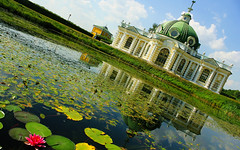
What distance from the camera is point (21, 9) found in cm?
2100

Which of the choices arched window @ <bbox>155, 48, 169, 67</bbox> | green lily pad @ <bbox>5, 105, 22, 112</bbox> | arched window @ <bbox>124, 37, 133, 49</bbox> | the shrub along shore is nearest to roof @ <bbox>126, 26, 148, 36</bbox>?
arched window @ <bbox>124, 37, 133, 49</bbox>

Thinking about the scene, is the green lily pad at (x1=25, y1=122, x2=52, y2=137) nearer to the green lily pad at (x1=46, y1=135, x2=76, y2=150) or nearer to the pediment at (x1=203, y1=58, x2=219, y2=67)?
the green lily pad at (x1=46, y1=135, x2=76, y2=150)

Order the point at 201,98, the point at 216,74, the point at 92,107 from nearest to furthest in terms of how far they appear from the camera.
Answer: the point at 92,107 < the point at 201,98 < the point at 216,74

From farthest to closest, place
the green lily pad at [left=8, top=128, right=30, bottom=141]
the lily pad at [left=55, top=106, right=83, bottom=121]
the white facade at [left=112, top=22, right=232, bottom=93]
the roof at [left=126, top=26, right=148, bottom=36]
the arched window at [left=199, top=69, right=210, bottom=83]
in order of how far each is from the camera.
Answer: the roof at [left=126, top=26, right=148, bottom=36] < the arched window at [left=199, top=69, right=210, bottom=83] < the white facade at [left=112, top=22, right=232, bottom=93] < the lily pad at [left=55, top=106, right=83, bottom=121] < the green lily pad at [left=8, top=128, right=30, bottom=141]

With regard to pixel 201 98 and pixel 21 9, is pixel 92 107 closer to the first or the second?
pixel 201 98

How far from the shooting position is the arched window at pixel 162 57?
34219 mm

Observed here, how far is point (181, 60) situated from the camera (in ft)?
114

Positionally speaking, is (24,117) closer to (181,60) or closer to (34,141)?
(34,141)

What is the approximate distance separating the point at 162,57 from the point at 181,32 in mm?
8193

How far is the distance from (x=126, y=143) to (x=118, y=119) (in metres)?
1.03

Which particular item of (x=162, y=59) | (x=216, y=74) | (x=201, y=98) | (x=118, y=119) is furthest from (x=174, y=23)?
(x=118, y=119)

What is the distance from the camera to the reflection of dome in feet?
119

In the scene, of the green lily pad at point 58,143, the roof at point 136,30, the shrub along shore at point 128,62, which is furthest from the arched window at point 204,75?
the green lily pad at point 58,143

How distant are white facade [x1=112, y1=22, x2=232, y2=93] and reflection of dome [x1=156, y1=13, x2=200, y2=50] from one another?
3.04 meters
